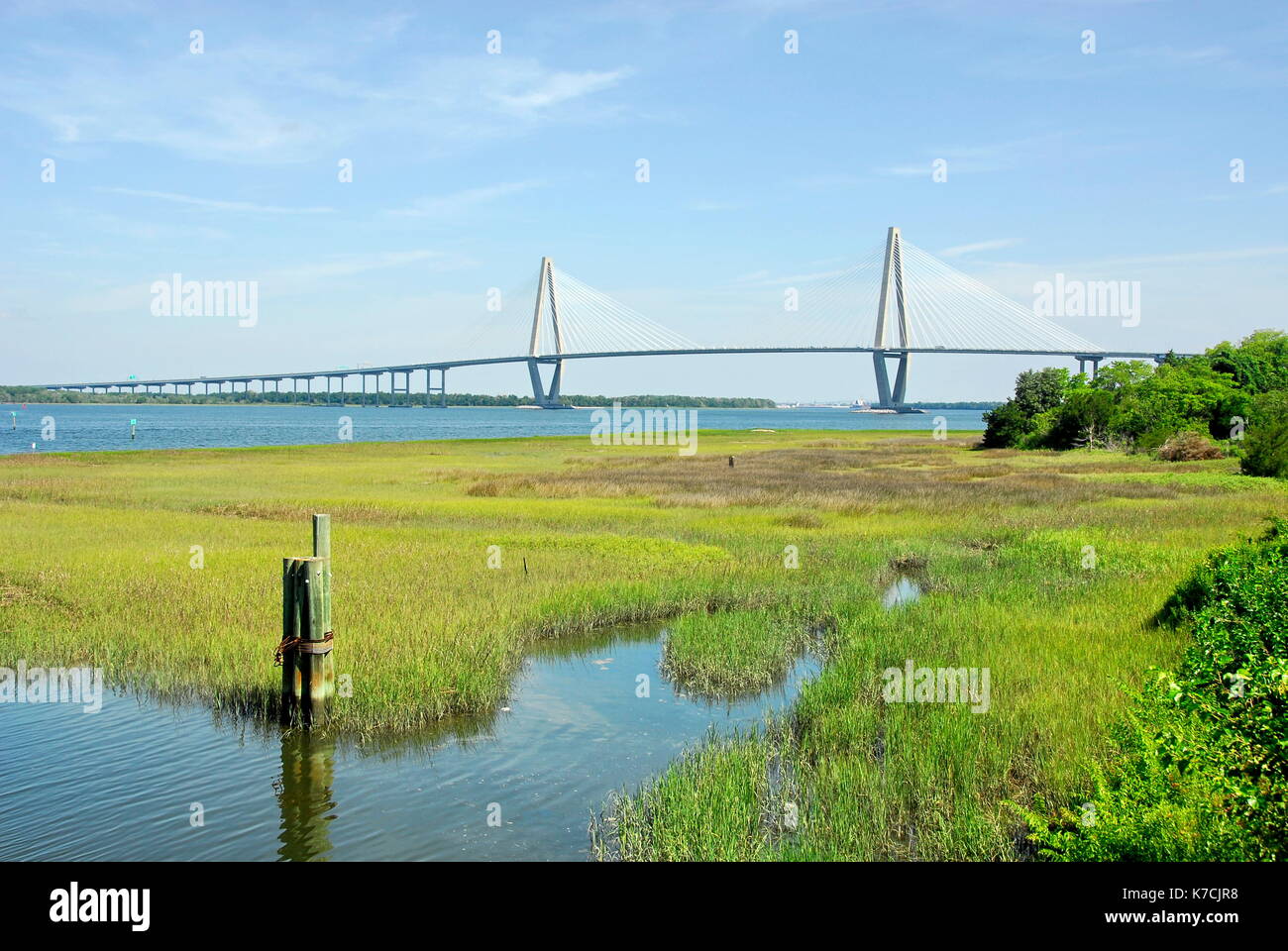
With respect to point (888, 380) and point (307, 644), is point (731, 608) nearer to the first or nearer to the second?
point (307, 644)

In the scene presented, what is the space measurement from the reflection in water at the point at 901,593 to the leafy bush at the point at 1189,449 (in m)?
32.0

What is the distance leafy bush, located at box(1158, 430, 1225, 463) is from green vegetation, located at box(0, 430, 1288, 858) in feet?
38.5

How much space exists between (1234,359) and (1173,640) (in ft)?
205

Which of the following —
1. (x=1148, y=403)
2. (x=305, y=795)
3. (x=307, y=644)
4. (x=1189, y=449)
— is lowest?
(x=305, y=795)

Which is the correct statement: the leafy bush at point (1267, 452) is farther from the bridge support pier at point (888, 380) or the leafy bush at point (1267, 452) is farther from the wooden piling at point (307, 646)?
the bridge support pier at point (888, 380)

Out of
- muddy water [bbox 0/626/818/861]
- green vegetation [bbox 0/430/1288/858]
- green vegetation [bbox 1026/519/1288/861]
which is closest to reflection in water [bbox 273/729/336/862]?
muddy water [bbox 0/626/818/861]

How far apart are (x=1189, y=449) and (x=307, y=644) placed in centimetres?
4461

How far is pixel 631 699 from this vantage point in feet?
37.2

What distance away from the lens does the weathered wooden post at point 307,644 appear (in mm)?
9742

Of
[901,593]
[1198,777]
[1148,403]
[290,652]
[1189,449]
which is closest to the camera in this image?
[1198,777]

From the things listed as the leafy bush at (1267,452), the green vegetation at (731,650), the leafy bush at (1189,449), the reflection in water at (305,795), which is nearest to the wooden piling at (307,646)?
the reflection in water at (305,795)

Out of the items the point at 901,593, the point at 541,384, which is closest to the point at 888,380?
the point at 541,384

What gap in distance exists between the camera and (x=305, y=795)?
8352 mm
